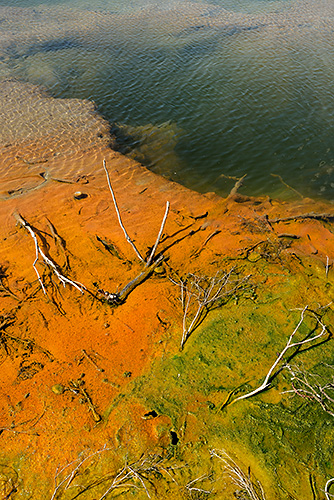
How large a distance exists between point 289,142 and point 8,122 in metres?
11.6

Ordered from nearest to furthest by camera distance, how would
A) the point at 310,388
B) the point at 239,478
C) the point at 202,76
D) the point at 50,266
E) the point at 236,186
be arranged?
the point at 239,478 < the point at 310,388 < the point at 50,266 < the point at 236,186 < the point at 202,76

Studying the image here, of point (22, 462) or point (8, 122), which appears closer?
point (22, 462)

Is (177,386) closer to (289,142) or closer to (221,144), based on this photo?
(221,144)

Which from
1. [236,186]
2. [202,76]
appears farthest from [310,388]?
[202,76]

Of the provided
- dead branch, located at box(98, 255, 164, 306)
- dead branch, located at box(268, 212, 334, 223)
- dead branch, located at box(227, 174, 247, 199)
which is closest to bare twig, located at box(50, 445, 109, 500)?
dead branch, located at box(98, 255, 164, 306)

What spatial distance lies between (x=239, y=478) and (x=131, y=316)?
3428mm

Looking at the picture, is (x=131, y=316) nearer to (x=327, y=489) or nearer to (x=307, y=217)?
(x=327, y=489)

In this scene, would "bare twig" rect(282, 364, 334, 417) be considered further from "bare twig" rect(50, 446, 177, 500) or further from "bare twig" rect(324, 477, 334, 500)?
"bare twig" rect(50, 446, 177, 500)

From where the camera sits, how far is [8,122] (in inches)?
529

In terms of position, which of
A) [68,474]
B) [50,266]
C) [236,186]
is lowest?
[68,474]

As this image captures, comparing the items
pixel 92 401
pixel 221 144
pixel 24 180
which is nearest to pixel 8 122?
pixel 24 180

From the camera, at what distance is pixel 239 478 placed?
473cm

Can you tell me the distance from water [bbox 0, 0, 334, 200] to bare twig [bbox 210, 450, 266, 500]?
316 inches

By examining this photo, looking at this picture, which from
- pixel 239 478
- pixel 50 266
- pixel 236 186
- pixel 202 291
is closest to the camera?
pixel 239 478
